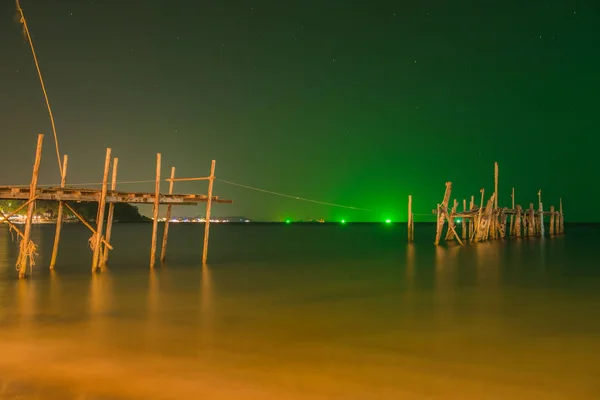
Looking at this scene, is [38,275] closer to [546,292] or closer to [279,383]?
[279,383]

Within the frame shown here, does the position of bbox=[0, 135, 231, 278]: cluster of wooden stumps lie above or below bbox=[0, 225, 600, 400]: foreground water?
above

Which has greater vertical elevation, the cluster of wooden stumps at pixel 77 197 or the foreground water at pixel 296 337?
the cluster of wooden stumps at pixel 77 197

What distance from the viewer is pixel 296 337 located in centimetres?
882

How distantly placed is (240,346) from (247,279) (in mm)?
8481

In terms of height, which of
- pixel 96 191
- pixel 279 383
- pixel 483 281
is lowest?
pixel 279 383

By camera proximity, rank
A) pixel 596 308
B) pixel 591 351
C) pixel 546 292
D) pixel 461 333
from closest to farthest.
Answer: pixel 591 351 < pixel 461 333 < pixel 596 308 < pixel 546 292

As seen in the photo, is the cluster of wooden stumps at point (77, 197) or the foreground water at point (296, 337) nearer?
the foreground water at point (296, 337)

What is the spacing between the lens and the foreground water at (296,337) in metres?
6.38

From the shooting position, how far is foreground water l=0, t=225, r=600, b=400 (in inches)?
251

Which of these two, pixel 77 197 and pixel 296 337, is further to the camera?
pixel 77 197

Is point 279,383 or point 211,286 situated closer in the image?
point 279,383

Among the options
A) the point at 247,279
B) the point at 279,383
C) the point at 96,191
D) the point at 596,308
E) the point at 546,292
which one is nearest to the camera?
the point at 279,383

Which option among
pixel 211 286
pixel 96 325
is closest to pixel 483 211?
pixel 211 286

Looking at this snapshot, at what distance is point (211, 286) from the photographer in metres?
14.5
